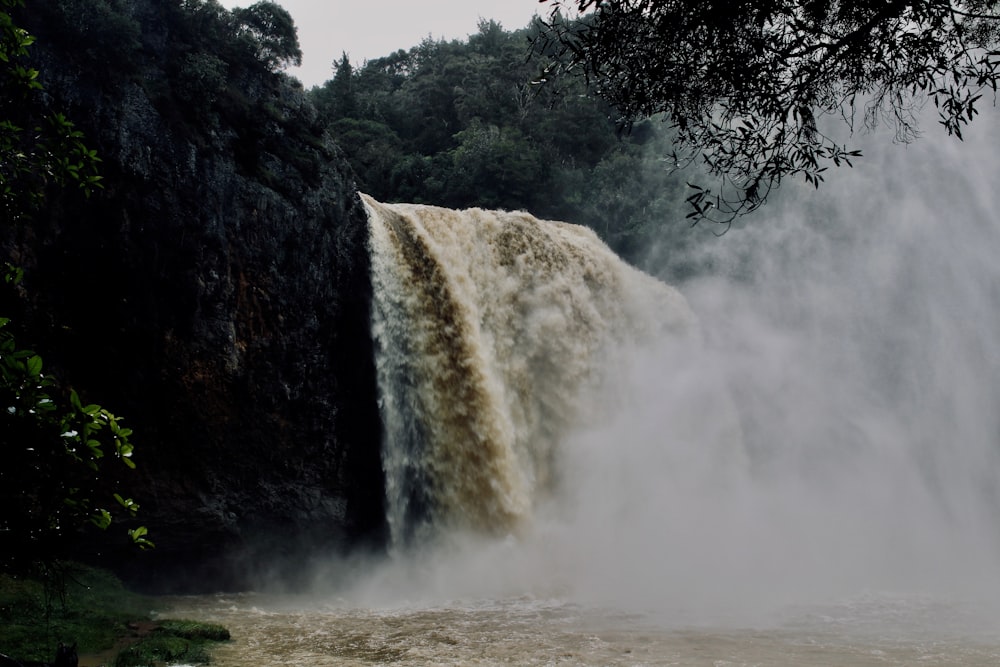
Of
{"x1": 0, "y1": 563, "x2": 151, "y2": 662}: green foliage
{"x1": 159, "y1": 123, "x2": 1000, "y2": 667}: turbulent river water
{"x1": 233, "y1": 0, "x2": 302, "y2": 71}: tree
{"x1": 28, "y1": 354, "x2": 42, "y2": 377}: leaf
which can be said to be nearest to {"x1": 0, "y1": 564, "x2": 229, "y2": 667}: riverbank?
{"x1": 0, "y1": 563, "x2": 151, "y2": 662}: green foliage

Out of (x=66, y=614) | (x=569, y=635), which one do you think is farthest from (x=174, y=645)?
(x=569, y=635)

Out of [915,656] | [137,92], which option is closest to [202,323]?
[137,92]

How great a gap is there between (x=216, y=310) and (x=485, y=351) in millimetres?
4453

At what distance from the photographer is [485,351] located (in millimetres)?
13133

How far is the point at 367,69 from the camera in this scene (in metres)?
38.6

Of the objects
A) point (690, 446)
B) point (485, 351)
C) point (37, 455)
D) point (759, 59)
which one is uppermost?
point (759, 59)

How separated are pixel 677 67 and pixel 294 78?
11547 millimetres

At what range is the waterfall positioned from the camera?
1218cm

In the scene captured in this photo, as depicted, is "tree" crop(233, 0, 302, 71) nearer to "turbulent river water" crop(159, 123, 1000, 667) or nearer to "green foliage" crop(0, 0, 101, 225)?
"turbulent river water" crop(159, 123, 1000, 667)

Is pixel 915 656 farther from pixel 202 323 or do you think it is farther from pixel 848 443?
pixel 848 443

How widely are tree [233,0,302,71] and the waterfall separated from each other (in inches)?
118

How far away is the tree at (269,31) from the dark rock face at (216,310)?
59 centimetres

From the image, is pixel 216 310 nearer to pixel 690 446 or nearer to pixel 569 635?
pixel 569 635

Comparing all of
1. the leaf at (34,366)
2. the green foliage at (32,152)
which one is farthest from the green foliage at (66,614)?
the leaf at (34,366)
